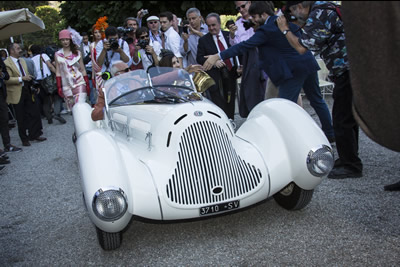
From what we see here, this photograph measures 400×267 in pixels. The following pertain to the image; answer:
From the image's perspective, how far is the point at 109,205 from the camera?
2.91 m

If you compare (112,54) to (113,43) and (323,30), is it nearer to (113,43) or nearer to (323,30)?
(113,43)

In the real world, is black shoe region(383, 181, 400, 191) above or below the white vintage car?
below

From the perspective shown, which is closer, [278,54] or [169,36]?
[278,54]

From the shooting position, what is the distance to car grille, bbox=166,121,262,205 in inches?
126

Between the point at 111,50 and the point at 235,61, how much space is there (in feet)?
7.70

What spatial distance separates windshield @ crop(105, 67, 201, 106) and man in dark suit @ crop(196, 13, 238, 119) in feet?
8.49

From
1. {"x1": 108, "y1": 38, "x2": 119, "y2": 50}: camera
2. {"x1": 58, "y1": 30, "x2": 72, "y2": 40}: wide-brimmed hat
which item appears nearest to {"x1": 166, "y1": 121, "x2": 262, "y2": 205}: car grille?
{"x1": 108, "y1": 38, "x2": 119, "y2": 50}: camera

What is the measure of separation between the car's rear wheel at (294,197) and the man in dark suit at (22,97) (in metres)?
6.26

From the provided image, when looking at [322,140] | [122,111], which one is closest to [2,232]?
[122,111]

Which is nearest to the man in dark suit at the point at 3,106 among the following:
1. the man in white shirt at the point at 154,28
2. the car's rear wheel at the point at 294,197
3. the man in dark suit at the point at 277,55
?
the man in white shirt at the point at 154,28

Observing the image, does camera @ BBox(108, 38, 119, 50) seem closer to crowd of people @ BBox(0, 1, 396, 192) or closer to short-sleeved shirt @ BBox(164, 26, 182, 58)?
crowd of people @ BBox(0, 1, 396, 192)

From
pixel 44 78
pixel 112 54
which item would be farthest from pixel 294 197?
pixel 44 78

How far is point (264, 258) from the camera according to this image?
3.02 m

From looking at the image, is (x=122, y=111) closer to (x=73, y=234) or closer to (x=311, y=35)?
(x=73, y=234)
